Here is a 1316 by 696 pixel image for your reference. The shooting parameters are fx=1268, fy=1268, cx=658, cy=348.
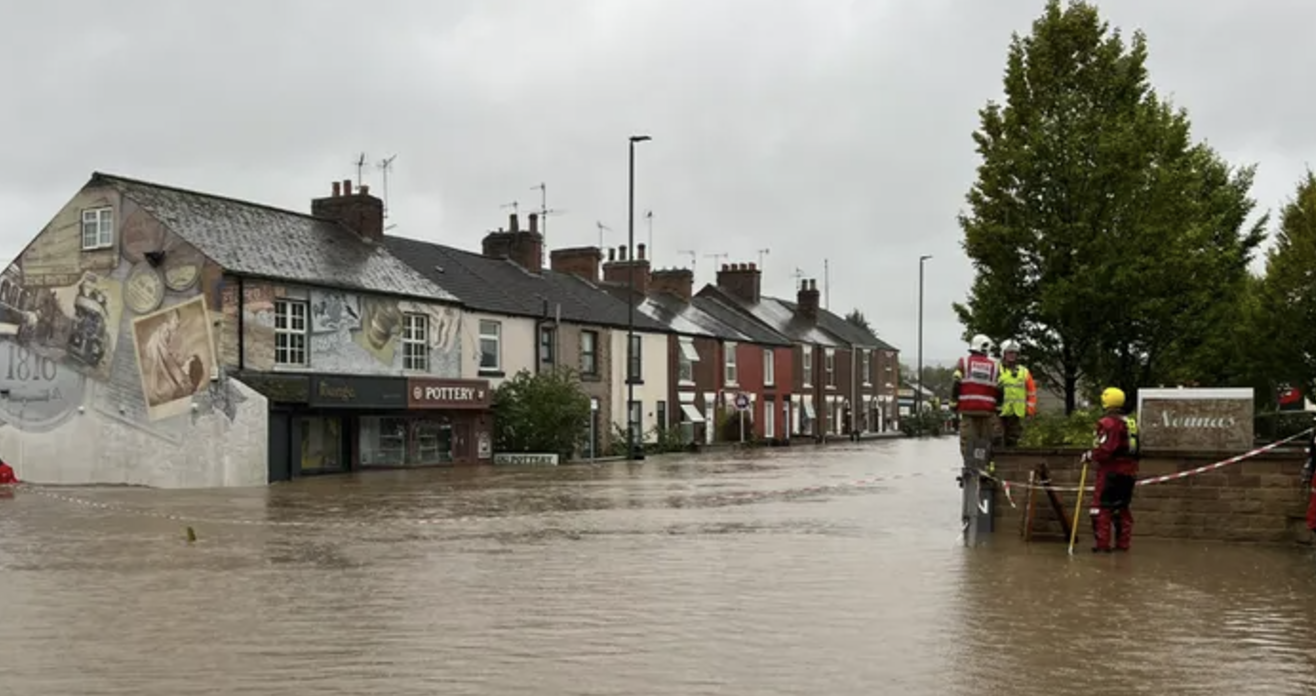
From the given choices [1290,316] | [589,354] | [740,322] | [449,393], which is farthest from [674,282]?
[1290,316]

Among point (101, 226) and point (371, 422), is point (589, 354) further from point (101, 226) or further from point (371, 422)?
point (101, 226)

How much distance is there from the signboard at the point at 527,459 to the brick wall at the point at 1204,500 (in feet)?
78.6

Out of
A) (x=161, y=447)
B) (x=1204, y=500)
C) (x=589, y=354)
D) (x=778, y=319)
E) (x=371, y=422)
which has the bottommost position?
(x=1204, y=500)

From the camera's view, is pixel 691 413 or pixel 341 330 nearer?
pixel 341 330

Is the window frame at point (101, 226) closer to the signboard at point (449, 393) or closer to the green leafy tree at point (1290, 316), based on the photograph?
the signboard at point (449, 393)

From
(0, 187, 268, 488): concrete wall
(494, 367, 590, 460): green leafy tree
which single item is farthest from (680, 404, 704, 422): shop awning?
(0, 187, 268, 488): concrete wall

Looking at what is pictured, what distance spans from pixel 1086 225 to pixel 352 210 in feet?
79.6

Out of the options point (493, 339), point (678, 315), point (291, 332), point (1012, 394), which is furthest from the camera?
point (678, 315)

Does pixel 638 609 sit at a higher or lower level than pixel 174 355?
lower

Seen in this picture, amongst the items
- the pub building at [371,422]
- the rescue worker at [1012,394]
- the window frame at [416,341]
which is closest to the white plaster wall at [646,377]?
the pub building at [371,422]

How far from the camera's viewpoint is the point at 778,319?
65.4 meters

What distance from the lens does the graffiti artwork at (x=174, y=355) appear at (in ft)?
97.0

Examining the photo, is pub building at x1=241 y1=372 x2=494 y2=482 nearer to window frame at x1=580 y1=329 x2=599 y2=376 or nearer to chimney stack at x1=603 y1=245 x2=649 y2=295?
window frame at x1=580 y1=329 x2=599 y2=376

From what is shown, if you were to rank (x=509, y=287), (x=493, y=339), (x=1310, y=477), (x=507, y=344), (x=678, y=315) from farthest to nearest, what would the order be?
(x=678, y=315) → (x=509, y=287) → (x=507, y=344) → (x=493, y=339) → (x=1310, y=477)
